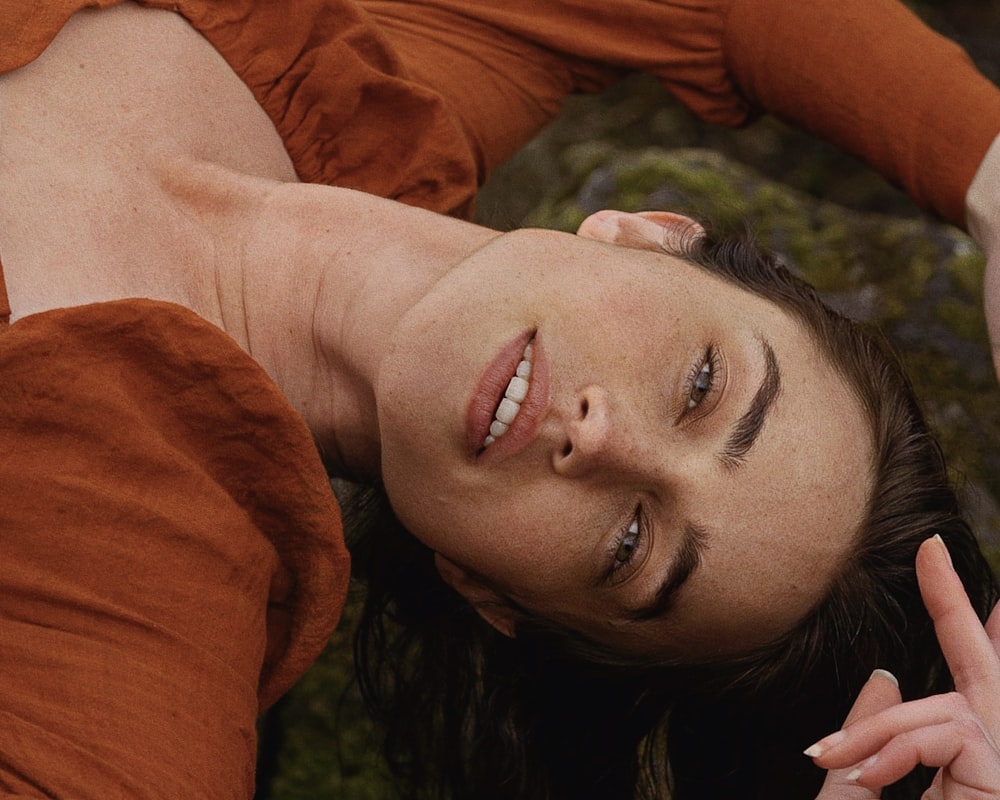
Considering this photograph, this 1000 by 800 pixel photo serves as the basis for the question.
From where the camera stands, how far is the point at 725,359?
2113 millimetres

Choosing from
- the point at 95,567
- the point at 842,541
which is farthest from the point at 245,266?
the point at 842,541

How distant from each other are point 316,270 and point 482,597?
773 millimetres

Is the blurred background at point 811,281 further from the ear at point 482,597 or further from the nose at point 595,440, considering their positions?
the nose at point 595,440

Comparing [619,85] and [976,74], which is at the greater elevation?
[976,74]

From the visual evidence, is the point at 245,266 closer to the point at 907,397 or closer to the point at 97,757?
the point at 97,757

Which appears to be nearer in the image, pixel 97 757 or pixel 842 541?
pixel 97 757

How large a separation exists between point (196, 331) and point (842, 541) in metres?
1.24

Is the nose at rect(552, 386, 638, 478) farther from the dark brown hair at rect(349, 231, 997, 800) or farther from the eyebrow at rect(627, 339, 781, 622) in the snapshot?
the dark brown hair at rect(349, 231, 997, 800)

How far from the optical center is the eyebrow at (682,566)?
6.81 feet

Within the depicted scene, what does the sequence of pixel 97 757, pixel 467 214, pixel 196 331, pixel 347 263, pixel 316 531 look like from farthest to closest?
pixel 467 214
pixel 347 263
pixel 316 531
pixel 196 331
pixel 97 757

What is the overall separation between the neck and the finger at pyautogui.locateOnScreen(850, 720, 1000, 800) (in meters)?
1.15

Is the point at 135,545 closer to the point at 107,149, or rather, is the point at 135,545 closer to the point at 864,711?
the point at 107,149

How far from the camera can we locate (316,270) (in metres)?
2.38

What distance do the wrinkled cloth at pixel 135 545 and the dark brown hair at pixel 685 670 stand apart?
0.68 meters
